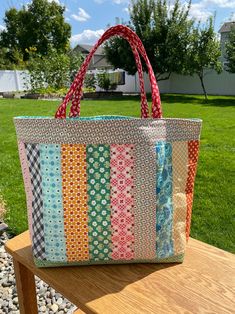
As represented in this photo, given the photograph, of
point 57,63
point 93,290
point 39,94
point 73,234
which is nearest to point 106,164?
point 73,234

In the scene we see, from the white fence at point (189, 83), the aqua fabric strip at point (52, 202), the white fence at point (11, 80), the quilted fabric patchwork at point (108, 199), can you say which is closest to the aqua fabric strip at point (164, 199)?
the quilted fabric patchwork at point (108, 199)

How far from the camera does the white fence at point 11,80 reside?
61.5 ft

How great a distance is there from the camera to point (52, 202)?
2.86 feet

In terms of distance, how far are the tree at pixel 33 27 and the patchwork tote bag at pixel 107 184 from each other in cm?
3200

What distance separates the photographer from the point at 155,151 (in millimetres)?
854

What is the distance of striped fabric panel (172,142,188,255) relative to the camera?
89 centimetres

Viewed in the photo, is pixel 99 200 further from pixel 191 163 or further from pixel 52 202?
pixel 191 163

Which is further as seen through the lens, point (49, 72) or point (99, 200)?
point (49, 72)

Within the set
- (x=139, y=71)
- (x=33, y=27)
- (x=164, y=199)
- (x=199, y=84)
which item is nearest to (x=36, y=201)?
(x=164, y=199)

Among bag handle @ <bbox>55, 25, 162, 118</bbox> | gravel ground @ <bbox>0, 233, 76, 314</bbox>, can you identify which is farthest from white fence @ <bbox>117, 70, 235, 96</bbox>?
bag handle @ <bbox>55, 25, 162, 118</bbox>

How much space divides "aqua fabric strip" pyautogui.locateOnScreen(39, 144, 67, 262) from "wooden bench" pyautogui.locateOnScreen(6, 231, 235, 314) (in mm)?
77

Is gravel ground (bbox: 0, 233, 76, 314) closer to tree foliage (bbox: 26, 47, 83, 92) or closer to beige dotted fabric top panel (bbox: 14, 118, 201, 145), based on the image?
beige dotted fabric top panel (bbox: 14, 118, 201, 145)

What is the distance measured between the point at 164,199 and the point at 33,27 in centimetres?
3373

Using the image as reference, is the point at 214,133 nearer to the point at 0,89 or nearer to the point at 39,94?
the point at 39,94
